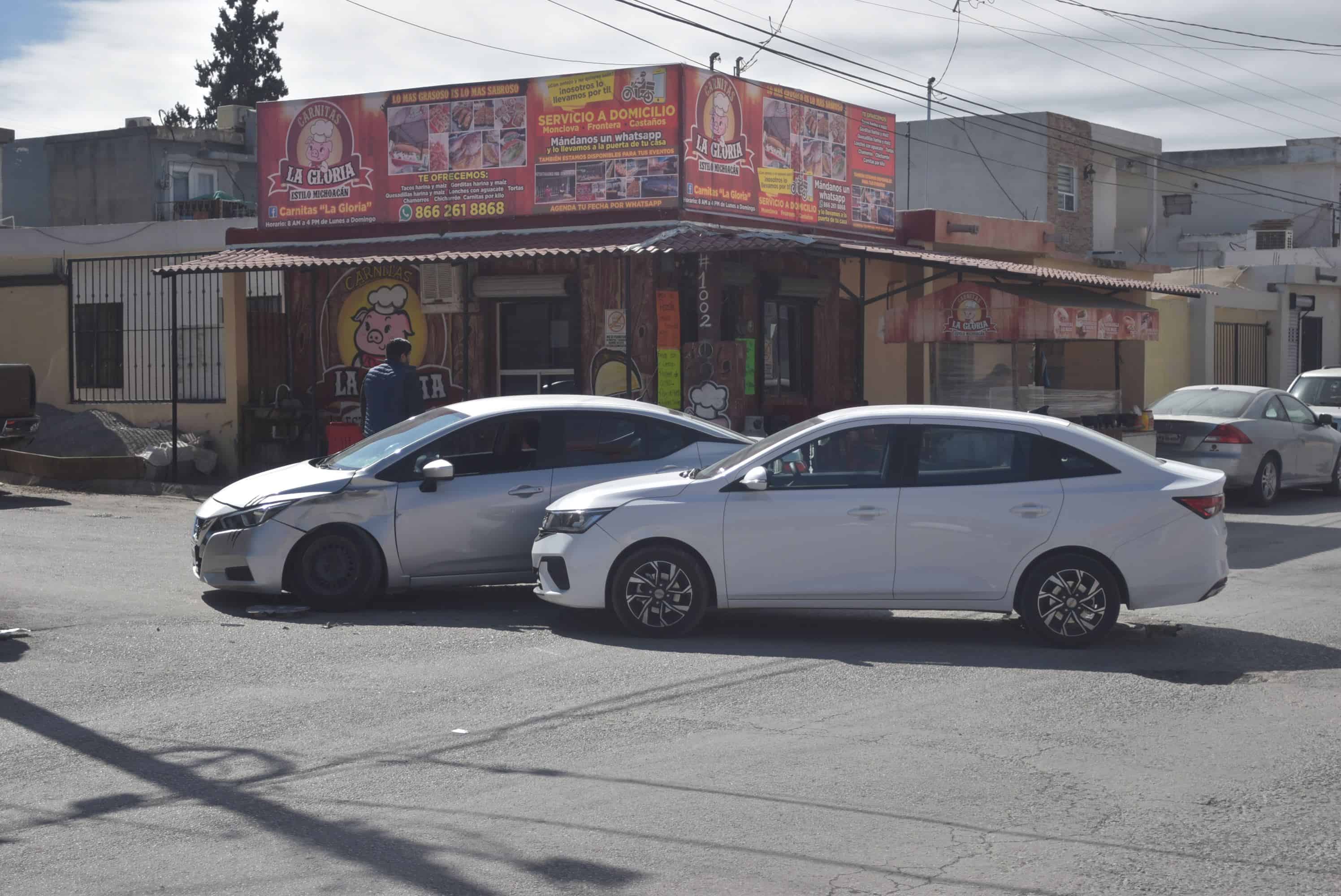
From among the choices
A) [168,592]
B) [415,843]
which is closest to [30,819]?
[415,843]

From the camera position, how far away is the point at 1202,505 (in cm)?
903

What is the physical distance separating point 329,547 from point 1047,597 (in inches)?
197

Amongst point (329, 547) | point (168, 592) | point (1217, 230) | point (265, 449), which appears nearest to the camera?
point (329, 547)

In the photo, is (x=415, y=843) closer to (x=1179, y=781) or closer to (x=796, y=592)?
(x=1179, y=781)

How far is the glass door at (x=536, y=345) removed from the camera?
1952 cm

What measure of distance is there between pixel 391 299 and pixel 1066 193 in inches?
941

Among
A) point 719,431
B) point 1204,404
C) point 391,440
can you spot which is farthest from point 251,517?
point 1204,404

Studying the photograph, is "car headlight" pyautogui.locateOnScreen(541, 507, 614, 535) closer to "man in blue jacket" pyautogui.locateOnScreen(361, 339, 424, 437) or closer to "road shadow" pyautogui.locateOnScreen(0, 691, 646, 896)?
"road shadow" pyautogui.locateOnScreen(0, 691, 646, 896)

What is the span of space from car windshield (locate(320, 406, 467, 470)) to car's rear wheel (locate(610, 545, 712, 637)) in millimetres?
2253

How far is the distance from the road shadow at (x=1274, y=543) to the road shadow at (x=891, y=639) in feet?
12.5

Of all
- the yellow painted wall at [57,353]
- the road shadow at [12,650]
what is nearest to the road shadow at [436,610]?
the road shadow at [12,650]

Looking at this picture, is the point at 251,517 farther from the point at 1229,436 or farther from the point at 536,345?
the point at 1229,436

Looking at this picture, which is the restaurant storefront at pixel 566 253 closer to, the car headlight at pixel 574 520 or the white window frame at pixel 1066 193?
the car headlight at pixel 574 520

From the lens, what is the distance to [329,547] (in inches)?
413
